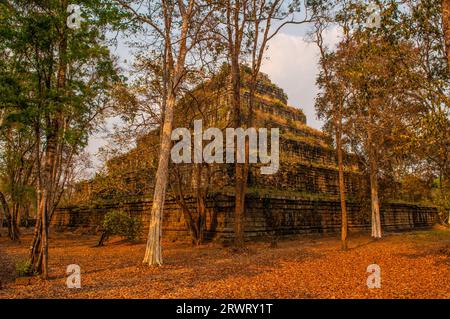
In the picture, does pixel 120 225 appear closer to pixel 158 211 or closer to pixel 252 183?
pixel 158 211

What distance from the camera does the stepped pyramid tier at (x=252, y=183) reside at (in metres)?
17.4

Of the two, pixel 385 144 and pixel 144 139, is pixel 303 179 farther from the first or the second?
pixel 144 139

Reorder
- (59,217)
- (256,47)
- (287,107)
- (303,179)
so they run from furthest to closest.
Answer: (59,217) < (287,107) < (303,179) < (256,47)

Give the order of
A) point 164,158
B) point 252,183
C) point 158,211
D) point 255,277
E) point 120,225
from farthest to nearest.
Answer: point 252,183, point 120,225, point 164,158, point 158,211, point 255,277

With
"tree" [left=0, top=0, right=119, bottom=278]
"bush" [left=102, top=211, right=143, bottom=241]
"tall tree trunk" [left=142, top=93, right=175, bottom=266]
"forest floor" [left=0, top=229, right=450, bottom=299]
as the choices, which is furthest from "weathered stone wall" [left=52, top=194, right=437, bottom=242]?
"tree" [left=0, top=0, right=119, bottom=278]

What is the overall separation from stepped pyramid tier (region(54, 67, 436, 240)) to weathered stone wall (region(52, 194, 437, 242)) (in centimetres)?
6

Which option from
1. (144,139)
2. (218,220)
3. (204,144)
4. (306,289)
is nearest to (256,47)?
(204,144)

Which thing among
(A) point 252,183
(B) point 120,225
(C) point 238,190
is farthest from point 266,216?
(B) point 120,225

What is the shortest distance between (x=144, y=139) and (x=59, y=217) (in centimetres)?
2388

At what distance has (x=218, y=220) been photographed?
17.8 m

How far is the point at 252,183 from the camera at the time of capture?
20.2 metres

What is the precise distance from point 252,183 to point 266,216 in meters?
2.29

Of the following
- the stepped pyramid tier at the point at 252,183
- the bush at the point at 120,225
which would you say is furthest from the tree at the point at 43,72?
the bush at the point at 120,225

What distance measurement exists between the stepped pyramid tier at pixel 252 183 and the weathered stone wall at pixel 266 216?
58mm
